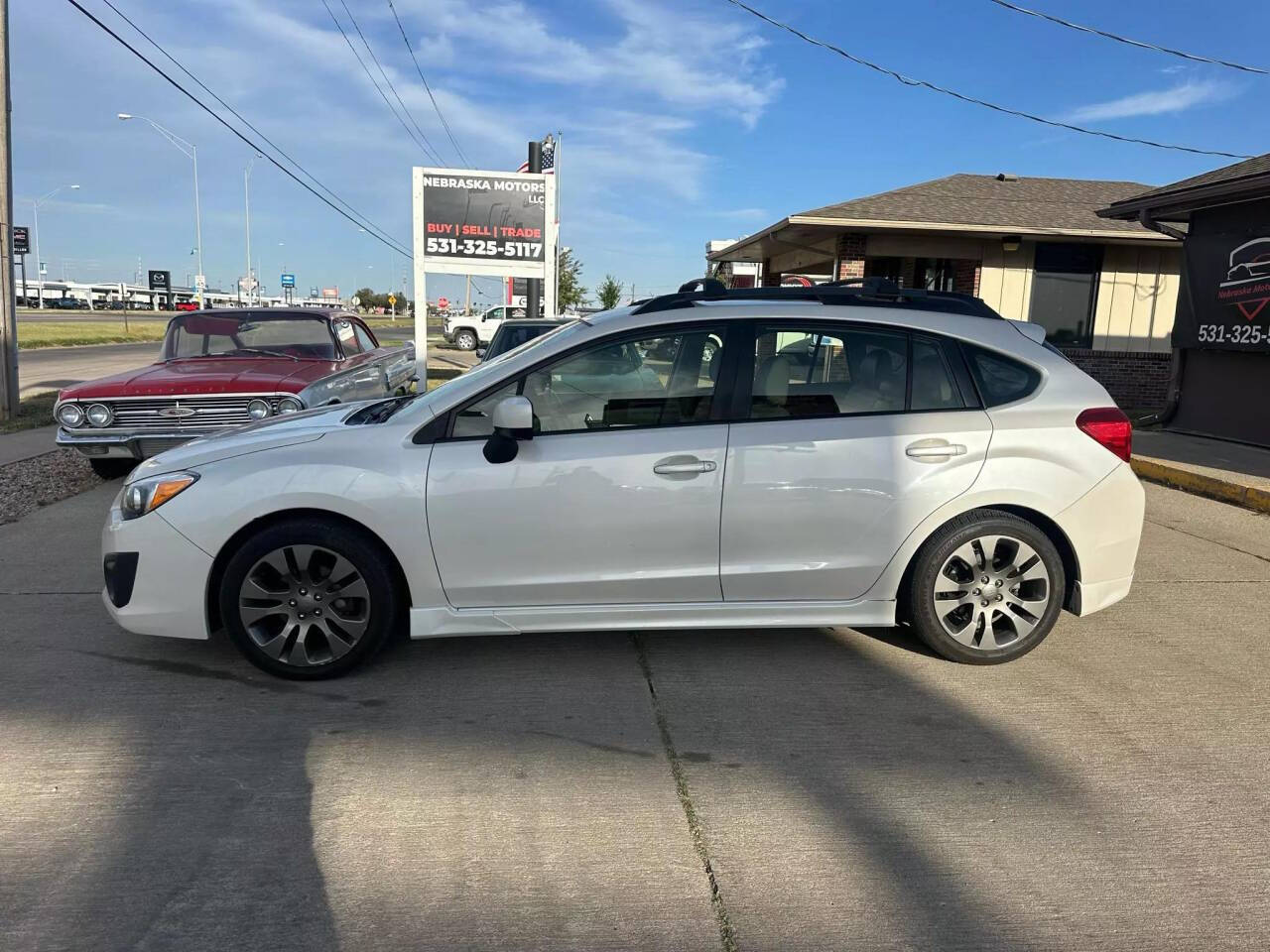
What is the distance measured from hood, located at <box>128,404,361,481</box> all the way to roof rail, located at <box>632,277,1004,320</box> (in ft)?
5.31

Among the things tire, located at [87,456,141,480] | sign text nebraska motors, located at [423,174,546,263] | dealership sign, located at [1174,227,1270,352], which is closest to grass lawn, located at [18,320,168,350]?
sign text nebraska motors, located at [423,174,546,263]

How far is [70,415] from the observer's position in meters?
7.61

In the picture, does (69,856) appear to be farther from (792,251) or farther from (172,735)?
(792,251)

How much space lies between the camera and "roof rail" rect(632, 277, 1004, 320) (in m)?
4.41

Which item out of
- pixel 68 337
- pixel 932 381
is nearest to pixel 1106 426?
pixel 932 381

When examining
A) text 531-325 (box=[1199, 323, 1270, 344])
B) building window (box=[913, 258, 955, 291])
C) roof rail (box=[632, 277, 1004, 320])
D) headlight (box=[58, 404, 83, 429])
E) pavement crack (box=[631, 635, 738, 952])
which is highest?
building window (box=[913, 258, 955, 291])

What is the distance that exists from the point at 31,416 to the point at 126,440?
276 inches

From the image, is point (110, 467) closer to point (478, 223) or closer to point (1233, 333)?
point (478, 223)

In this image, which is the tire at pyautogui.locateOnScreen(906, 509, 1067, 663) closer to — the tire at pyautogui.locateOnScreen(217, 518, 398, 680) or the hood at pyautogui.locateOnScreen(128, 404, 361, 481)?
the tire at pyautogui.locateOnScreen(217, 518, 398, 680)

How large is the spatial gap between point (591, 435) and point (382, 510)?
0.96 metres

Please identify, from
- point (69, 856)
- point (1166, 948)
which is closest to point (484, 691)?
point (69, 856)

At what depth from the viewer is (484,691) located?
13.2ft

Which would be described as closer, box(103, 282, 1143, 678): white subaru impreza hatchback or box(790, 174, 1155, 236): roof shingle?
box(103, 282, 1143, 678): white subaru impreza hatchback

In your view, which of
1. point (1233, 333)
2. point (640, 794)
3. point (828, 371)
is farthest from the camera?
point (1233, 333)
